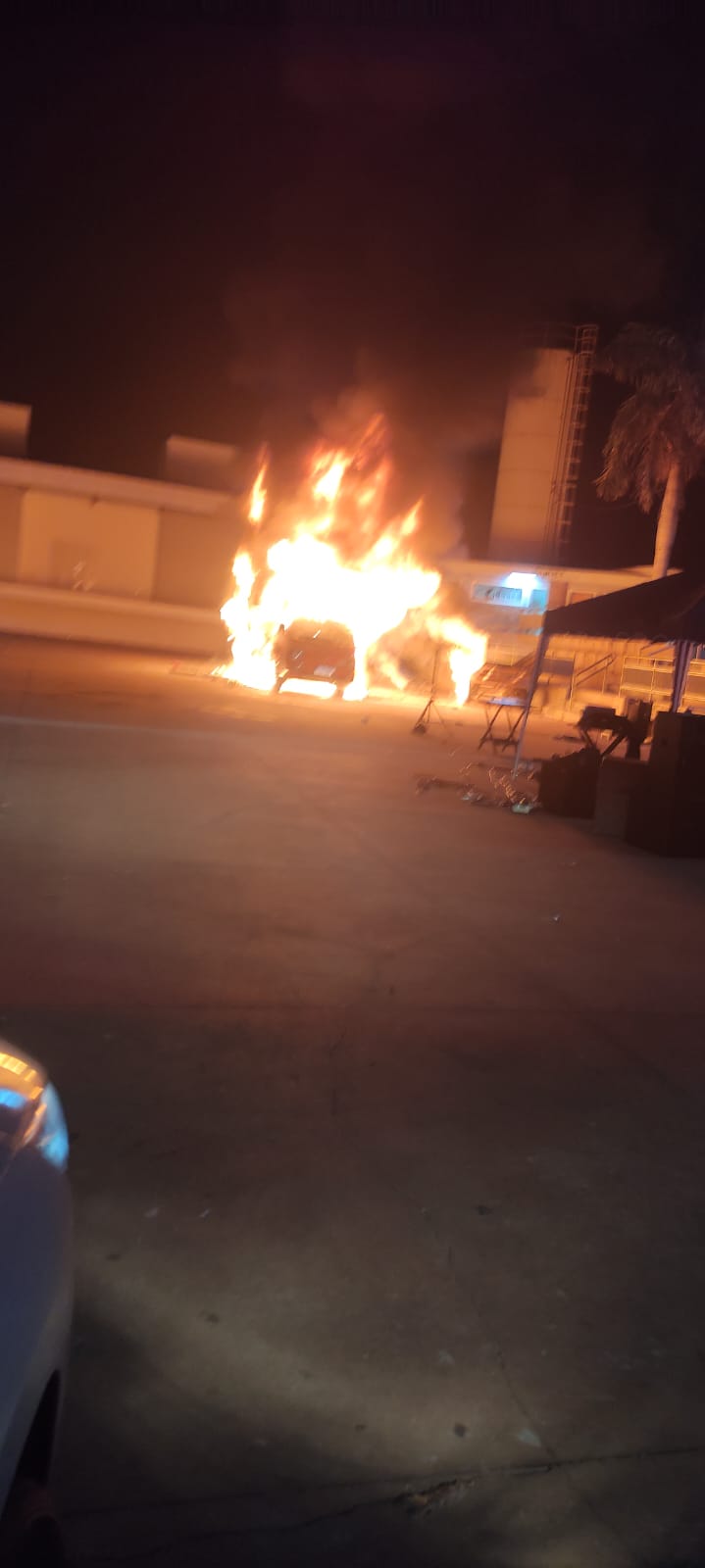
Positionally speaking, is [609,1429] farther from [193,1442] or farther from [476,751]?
[476,751]

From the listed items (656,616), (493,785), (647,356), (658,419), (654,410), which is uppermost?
(647,356)

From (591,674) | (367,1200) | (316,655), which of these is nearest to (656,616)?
(367,1200)

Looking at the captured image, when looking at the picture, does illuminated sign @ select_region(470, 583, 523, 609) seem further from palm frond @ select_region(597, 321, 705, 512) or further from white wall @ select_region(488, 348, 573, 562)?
palm frond @ select_region(597, 321, 705, 512)

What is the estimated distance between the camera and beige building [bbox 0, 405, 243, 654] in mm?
27750

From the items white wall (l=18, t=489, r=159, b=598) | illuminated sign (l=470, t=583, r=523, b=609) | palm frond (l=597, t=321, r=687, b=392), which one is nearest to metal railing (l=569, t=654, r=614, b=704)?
illuminated sign (l=470, t=583, r=523, b=609)

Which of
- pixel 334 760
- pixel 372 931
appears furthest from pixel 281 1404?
pixel 334 760

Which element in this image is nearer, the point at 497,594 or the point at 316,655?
the point at 316,655

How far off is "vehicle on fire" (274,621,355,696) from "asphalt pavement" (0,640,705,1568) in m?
12.1

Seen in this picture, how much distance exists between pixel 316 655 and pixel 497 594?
22.6ft

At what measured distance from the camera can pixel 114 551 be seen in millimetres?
28484

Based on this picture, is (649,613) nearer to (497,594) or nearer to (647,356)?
(497,594)

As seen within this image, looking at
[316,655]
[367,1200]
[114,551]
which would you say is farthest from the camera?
[114,551]

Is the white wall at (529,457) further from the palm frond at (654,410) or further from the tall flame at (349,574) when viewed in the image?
the tall flame at (349,574)

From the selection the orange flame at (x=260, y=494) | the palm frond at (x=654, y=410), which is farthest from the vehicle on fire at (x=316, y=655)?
the palm frond at (x=654, y=410)
